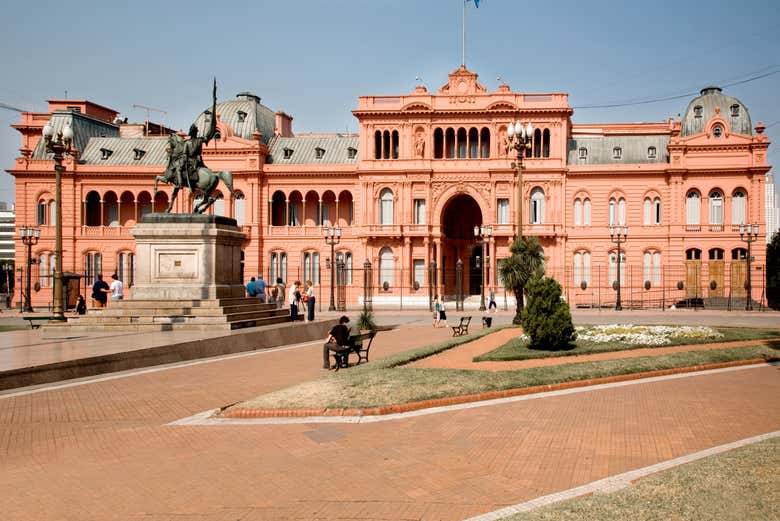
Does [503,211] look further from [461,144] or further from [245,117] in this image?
[245,117]

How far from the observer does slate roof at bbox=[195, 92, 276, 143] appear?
63000 mm

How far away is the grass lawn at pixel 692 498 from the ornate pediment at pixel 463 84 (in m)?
51.9

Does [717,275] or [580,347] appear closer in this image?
[580,347]

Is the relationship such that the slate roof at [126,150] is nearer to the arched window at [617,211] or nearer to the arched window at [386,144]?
the arched window at [386,144]

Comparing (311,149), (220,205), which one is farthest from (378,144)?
(220,205)

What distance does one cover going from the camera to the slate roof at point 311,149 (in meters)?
62.2

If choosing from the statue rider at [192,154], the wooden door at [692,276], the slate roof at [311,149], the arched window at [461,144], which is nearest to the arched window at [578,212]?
the wooden door at [692,276]

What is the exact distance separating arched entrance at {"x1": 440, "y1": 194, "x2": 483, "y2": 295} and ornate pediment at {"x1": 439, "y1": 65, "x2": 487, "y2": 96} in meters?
8.85

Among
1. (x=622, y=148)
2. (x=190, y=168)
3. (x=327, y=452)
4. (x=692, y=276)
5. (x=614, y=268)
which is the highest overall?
(x=622, y=148)

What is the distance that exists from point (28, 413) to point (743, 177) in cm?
5581

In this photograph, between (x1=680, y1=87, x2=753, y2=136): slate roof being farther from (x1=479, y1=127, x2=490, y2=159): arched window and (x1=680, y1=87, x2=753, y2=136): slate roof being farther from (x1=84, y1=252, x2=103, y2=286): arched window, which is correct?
(x1=84, y1=252, x2=103, y2=286): arched window

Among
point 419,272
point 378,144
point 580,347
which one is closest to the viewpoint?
point 580,347

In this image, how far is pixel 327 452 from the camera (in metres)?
9.34

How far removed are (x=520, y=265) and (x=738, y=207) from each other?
36.9m
